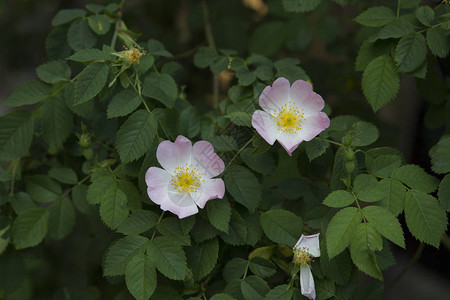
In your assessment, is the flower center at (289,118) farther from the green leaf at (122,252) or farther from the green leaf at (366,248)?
the green leaf at (122,252)

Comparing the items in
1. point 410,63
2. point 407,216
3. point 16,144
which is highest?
point 410,63

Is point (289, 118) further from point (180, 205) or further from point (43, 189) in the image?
point (43, 189)

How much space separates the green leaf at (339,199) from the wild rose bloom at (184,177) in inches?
8.5

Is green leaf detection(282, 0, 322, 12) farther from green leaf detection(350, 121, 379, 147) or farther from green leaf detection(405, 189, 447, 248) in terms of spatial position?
green leaf detection(405, 189, 447, 248)

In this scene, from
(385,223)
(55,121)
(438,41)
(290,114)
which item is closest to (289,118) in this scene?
(290,114)

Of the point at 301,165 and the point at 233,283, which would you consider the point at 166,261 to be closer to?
the point at 233,283

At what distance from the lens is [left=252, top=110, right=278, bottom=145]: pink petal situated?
1050 millimetres

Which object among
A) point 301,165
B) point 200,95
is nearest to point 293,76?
point 301,165

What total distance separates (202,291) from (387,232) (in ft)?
1.37

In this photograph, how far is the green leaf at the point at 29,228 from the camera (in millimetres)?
1284

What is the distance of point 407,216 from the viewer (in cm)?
106

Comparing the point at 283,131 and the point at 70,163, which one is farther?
the point at 70,163

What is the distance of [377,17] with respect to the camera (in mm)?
1236

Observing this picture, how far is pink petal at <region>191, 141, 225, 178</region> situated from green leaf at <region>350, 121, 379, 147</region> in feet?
0.98
